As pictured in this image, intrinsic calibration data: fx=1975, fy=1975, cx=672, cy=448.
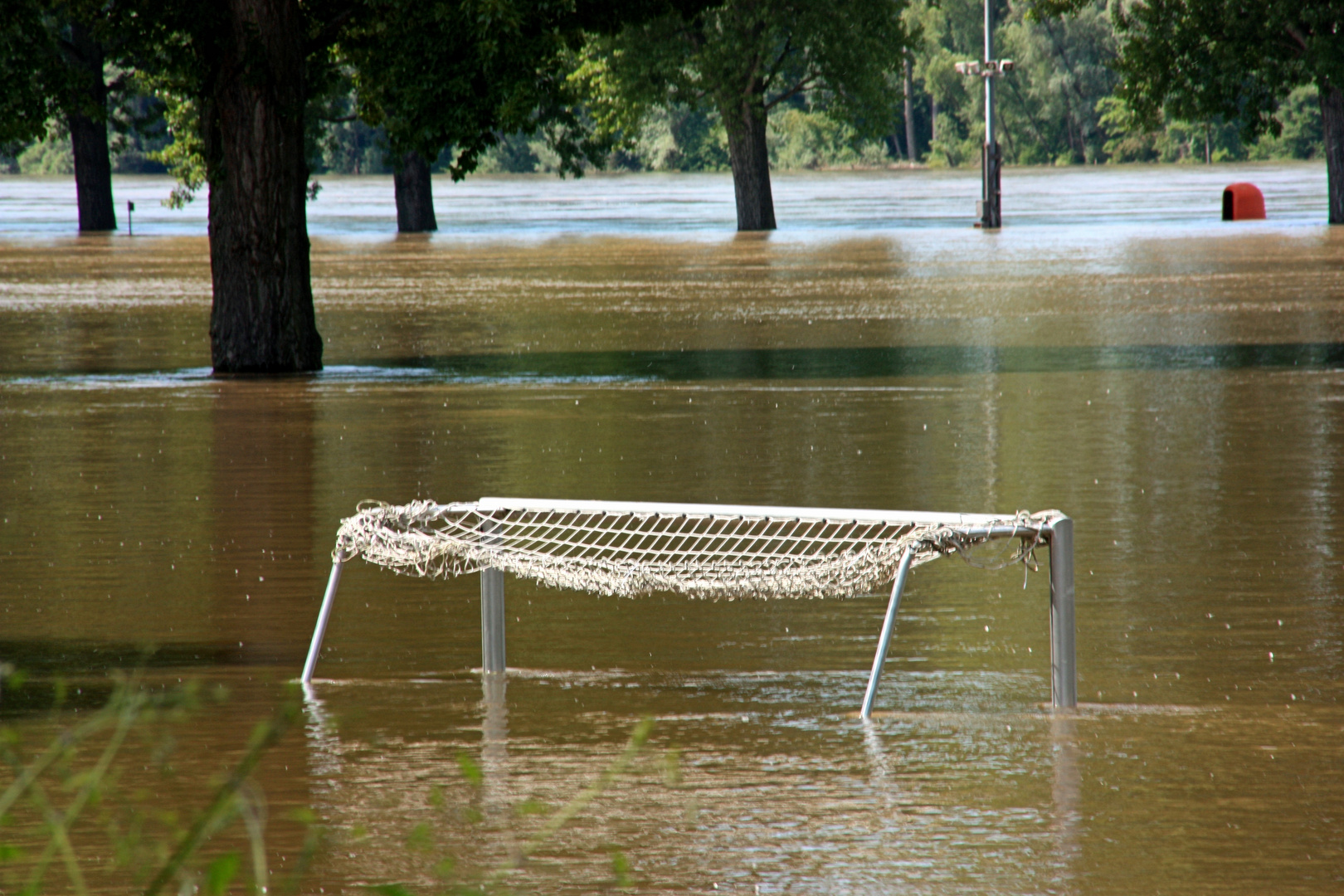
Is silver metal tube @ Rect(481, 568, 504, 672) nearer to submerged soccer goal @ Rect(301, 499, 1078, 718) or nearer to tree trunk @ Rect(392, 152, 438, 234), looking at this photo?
submerged soccer goal @ Rect(301, 499, 1078, 718)

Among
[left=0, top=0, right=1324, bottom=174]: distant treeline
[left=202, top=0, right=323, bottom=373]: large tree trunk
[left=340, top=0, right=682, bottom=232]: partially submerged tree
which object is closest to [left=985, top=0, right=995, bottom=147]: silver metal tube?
[left=340, top=0, right=682, bottom=232]: partially submerged tree

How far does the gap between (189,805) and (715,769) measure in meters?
1.25

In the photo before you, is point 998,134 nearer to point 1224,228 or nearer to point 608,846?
point 1224,228

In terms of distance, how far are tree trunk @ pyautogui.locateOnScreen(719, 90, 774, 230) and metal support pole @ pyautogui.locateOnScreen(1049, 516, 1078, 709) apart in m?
40.2

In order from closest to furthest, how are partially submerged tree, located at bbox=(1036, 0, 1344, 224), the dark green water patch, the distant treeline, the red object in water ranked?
the dark green water patch → partially submerged tree, located at bbox=(1036, 0, 1344, 224) → the red object in water → the distant treeline

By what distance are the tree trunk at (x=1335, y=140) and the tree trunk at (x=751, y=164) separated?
12.3 meters

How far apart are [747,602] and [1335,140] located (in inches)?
1424

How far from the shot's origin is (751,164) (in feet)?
155

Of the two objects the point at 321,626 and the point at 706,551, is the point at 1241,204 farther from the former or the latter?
the point at 321,626

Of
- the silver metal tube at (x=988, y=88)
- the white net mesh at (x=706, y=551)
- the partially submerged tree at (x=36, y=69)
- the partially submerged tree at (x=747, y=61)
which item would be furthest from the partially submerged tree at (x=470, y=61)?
the silver metal tube at (x=988, y=88)

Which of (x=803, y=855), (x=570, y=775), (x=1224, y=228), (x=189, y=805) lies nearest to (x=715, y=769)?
(x=570, y=775)

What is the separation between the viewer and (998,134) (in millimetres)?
98438

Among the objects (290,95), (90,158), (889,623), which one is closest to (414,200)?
(90,158)

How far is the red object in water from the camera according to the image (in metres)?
47.2
